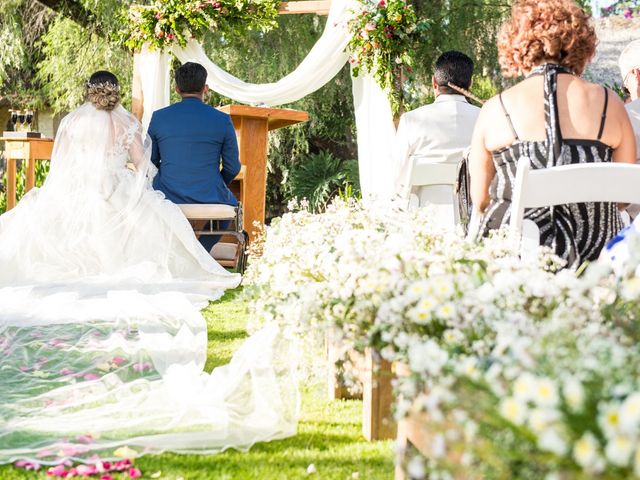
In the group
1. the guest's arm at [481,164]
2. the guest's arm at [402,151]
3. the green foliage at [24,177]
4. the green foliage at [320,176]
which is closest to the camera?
the guest's arm at [481,164]

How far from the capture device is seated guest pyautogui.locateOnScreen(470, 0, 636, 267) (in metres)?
3.01

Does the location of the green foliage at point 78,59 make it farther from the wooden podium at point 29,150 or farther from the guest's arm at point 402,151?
the guest's arm at point 402,151

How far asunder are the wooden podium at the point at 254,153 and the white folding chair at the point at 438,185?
352cm

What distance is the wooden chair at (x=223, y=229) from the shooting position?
21.7ft

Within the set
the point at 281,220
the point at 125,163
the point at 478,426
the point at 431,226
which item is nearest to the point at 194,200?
the point at 125,163

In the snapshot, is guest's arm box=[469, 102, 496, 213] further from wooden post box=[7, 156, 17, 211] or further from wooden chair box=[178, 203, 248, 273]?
wooden post box=[7, 156, 17, 211]

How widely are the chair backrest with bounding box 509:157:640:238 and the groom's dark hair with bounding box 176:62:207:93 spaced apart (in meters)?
4.41

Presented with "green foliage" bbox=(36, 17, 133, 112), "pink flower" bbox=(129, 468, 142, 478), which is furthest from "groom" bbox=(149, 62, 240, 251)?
"green foliage" bbox=(36, 17, 133, 112)

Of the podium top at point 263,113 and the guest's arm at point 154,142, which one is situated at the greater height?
the podium top at point 263,113

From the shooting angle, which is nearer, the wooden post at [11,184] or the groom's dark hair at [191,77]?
the groom's dark hair at [191,77]

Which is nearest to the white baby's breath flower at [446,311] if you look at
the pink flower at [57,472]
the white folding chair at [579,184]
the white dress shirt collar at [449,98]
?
the white folding chair at [579,184]

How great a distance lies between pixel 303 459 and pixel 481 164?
1.29 metres

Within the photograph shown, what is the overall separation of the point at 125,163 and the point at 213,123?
71cm

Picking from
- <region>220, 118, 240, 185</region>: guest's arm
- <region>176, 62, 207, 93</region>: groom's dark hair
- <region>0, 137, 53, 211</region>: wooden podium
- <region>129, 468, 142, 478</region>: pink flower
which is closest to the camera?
<region>129, 468, 142, 478</region>: pink flower
